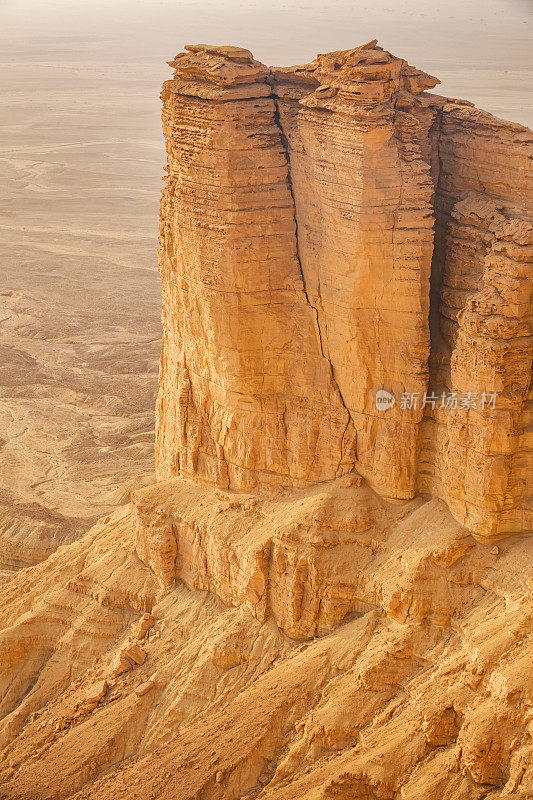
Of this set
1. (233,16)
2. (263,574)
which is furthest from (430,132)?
(233,16)

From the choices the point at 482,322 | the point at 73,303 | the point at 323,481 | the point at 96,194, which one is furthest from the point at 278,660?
the point at 96,194

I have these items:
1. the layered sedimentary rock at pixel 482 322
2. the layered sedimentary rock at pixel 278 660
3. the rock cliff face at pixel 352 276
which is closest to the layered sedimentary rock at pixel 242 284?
the rock cliff face at pixel 352 276

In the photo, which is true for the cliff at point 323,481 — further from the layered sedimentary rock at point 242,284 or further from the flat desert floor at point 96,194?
the flat desert floor at point 96,194

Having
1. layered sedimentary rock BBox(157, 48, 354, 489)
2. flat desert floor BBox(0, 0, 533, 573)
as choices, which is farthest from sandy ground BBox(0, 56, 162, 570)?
layered sedimentary rock BBox(157, 48, 354, 489)

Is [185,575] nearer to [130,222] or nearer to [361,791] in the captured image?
[361,791]

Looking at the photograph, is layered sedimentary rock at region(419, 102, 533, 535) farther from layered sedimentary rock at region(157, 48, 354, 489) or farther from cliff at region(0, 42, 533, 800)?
layered sedimentary rock at region(157, 48, 354, 489)
